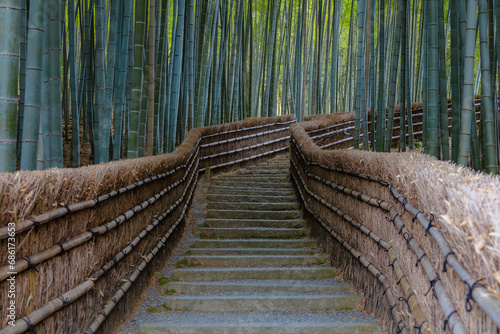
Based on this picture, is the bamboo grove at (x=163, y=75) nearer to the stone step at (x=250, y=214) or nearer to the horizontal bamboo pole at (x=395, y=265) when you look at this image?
the horizontal bamboo pole at (x=395, y=265)

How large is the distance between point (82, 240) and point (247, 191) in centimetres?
390

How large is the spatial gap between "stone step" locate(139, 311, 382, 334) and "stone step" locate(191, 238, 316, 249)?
1330 millimetres

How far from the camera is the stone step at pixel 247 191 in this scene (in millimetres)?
5821

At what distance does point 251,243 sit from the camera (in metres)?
4.29

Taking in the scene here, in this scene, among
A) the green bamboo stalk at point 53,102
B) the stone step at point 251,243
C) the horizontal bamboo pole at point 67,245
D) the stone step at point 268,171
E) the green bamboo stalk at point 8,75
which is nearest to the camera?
the horizontal bamboo pole at point 67,245

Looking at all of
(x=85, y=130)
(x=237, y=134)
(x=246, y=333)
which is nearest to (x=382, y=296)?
(x=246, y=333)

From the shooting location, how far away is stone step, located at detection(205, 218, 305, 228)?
189 inches

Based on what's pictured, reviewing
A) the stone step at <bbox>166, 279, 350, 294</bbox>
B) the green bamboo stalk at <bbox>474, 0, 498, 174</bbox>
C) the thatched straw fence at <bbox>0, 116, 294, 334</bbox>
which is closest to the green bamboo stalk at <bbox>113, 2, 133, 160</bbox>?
the thatched straw fence at <bbox>0, 116, 294, 334</bbox>

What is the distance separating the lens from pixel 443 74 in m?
4.19

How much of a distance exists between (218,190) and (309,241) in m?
1.92

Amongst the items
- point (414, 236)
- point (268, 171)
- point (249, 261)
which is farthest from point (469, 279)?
point (268, 171)

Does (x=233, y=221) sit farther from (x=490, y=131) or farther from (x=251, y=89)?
(x=251, y=89)

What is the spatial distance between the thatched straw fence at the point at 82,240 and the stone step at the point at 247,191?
194 cm

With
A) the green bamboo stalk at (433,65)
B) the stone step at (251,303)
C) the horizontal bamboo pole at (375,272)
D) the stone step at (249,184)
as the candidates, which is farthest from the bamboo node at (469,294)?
the stone step at (249,184)
